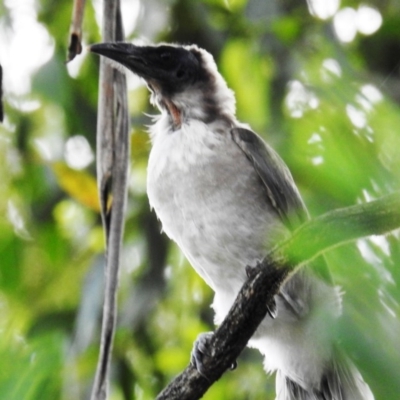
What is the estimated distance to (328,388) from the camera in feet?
9.64

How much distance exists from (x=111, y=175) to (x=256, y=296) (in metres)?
0.55

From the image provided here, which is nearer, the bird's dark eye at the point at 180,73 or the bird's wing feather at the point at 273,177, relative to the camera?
the bird's wing feather at the point at 273,177

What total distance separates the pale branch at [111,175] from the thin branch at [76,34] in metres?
0.09

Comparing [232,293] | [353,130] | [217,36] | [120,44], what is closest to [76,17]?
[120,44]

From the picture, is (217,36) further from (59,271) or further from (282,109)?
(59,271)

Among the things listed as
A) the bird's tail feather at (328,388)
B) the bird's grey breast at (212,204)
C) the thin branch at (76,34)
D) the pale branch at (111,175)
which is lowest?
the bird's tail feather at (328,388)

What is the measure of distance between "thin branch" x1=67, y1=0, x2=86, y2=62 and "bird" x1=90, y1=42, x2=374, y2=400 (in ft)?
1.49

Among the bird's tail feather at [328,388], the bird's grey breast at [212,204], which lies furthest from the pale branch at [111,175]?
the bird's tail feather at [328,388]

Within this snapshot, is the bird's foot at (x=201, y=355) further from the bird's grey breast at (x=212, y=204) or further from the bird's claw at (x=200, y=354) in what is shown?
the bird's grey breast at (x=212, y=204)

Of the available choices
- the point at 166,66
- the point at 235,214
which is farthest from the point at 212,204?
the point at 166,66

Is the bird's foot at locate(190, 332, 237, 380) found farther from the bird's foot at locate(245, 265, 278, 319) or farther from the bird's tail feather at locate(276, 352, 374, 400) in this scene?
the bird's tail feather at locate(276, 352, 374, 400)

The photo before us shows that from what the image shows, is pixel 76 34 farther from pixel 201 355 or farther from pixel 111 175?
pixel 201 355

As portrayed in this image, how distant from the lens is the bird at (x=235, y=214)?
2.77 metres

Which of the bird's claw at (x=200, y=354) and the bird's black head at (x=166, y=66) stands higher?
the bird's black head at (x=166, y=66)
